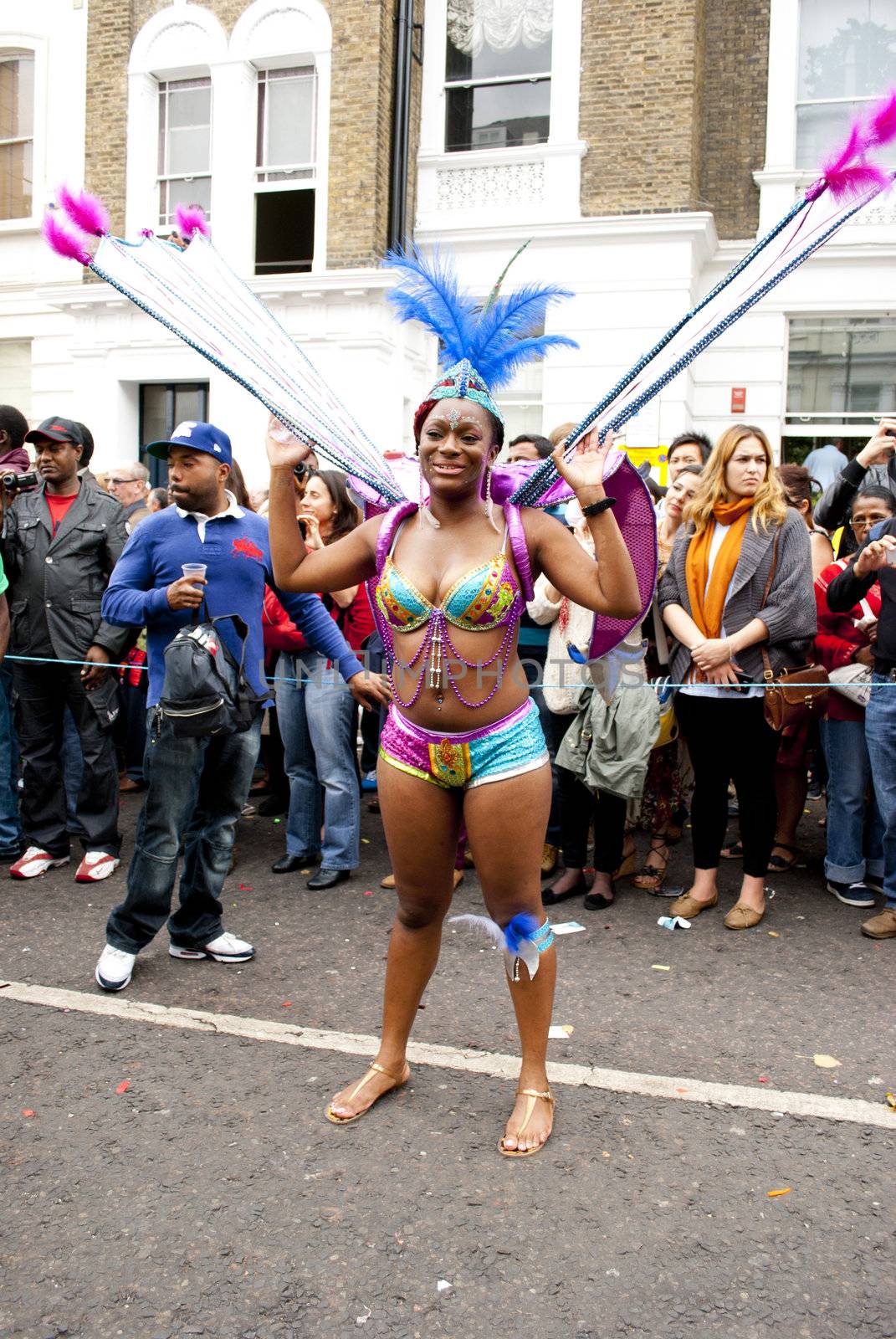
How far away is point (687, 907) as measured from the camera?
17.0ft

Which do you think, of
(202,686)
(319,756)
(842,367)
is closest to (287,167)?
(842,367)

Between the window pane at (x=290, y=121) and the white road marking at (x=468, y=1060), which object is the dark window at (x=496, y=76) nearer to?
the window pane at (x=290, y=121)

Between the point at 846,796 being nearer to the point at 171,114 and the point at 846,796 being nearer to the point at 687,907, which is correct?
the point at 687,907

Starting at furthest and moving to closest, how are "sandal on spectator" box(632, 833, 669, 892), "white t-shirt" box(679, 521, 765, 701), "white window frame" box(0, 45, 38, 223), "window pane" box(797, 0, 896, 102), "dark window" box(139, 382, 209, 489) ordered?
"white window frame" box(0, 45, 38, 223) → "dark window" box(139, 382, 209, 489) → "window pane" box(797, 0, 896, 102) → "sandal on spectator" box(632, 833, 669, 892) → "white t-shirt" box(679, 521, 765, 701)

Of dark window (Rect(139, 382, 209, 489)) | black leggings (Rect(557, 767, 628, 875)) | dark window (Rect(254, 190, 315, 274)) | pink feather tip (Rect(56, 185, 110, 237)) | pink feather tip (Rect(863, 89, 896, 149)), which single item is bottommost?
black leggings (Rect(557, 767, 628, 875))

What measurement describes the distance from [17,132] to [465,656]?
15.4m

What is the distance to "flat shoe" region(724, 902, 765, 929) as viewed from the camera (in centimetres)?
502

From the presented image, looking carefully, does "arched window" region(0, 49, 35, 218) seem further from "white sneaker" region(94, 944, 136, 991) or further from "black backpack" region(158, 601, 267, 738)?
"white sneaker" region(94, 944, 136, 991)

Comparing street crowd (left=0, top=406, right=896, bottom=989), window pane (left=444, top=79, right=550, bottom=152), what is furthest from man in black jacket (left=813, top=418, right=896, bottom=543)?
window pane (left=444, top=79, right=550, bottom=152)

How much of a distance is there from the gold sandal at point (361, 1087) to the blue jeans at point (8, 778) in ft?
10.7

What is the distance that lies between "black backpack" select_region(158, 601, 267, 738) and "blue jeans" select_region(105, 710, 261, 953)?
0.12m

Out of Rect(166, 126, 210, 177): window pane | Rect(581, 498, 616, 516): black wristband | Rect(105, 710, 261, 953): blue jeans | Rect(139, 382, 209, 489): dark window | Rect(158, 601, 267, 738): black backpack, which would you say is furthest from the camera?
Rect(139, 382, 209, 489): dark window

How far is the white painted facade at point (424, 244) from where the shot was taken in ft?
41.8

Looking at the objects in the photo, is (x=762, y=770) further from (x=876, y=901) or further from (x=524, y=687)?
Result: (x=524, y=687)
